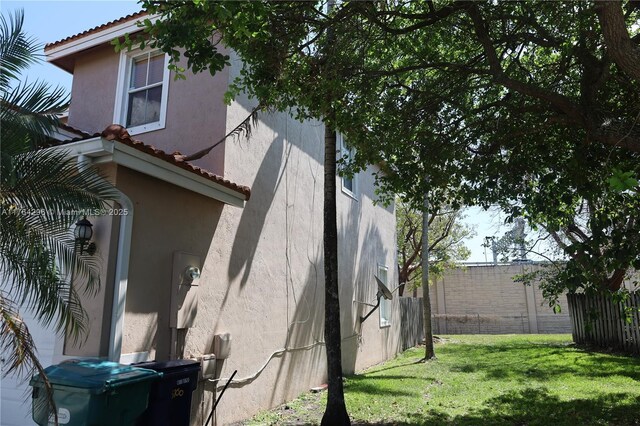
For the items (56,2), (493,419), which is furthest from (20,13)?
(493,419)

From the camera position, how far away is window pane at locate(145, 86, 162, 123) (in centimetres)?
796

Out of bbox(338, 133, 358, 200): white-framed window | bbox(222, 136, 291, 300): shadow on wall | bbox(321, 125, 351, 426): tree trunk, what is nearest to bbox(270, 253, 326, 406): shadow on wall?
bbox(222, 136, 291, 300): shadow on wall

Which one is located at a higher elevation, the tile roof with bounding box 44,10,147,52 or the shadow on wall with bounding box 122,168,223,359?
the tile roof with bounding box 44,10,147,52

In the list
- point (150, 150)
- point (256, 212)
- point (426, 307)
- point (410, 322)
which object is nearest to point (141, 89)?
point (256, 212)

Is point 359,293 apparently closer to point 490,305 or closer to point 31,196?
point 31,196

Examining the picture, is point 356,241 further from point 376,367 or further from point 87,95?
point 87,95

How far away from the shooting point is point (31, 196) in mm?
3934

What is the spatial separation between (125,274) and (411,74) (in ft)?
19.3

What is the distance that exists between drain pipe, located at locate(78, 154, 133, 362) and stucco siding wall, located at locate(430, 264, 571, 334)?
2442cm

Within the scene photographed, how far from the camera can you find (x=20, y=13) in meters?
4.21

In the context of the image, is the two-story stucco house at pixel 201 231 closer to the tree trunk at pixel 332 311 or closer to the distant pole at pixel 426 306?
the tree trunk at pixel 332 311

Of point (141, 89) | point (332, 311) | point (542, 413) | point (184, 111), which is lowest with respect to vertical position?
point (542, 413)

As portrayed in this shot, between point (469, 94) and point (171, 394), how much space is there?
21.4ft

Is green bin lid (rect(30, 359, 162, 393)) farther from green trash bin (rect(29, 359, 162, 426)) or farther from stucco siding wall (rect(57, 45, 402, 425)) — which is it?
stucco siding wall (rect(57, 45, 402, 425))
